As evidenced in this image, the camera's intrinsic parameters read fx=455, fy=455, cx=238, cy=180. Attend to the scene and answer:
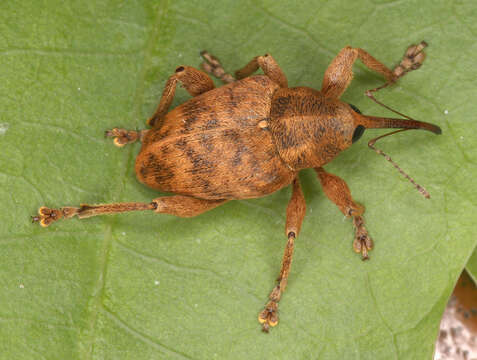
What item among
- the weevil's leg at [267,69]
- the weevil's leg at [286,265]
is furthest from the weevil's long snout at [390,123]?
the weevil's leg at [286,265]

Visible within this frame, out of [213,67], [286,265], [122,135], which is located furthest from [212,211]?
[213,67]

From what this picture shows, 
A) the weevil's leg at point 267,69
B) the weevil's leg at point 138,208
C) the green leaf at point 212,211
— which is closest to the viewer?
the weevil's leg at point 138,208

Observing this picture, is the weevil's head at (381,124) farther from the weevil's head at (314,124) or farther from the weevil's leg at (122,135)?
the weevil's leg at (122,135)

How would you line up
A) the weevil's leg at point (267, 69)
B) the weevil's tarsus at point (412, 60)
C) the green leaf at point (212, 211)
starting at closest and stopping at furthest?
the green leaf at point (212, 211) → the weevil's leg at point (267, 69) → the weevil's tarsus at point (412, 60)

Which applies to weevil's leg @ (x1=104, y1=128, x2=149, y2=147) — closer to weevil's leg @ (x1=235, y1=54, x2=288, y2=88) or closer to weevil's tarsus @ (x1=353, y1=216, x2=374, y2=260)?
weevil's leg @ (x1=235, y1=54, x2=288, y2=88)

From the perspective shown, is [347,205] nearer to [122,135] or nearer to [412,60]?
[412,60]

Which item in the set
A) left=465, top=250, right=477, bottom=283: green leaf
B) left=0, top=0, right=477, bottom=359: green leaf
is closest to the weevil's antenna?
left=0, top=0, right=477, bottom=359: green leaf

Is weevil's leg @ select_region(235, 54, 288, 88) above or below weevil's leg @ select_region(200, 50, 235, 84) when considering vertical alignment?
above
